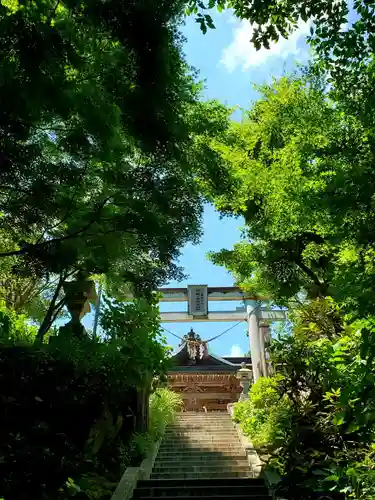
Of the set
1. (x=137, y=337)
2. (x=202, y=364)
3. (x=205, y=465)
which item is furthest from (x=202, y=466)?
(x=202, y=364)

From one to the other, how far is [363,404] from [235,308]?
1431cm

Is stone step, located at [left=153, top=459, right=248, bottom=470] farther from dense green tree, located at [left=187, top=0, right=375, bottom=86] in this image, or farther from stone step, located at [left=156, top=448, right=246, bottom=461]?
dense green tree, located at [left=187, top=0, right=375, bottom=86]

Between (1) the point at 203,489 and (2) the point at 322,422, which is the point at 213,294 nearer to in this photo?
(1) the point at 203,489

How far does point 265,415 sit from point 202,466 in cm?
154

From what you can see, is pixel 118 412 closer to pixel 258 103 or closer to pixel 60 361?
pixel 60 361

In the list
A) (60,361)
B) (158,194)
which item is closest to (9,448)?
(60,361)

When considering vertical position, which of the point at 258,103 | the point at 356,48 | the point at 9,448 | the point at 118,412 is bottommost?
the point at 9,448

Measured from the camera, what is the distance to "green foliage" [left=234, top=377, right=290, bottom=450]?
20.8 ft

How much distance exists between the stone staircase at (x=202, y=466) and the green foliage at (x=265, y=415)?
49cm

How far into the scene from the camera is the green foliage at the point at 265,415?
20.8ft

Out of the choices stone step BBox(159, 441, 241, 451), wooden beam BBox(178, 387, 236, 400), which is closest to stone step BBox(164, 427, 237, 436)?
stone step BBox(159, 441, 241, 451)

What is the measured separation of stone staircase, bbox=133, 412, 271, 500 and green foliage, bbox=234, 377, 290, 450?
49cm

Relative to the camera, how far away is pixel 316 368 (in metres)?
6.12

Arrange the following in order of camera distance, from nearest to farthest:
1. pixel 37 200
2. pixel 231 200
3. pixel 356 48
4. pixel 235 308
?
pixel 356 48 < pixel 37 200 < pixel 231 200 < pixel 235 308
